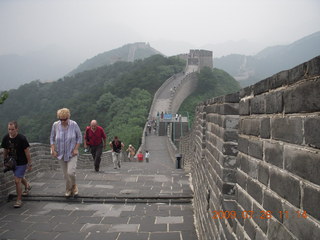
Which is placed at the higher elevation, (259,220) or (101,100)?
(101,100)

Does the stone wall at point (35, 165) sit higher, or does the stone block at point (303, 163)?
the stone block at point (303, 163)

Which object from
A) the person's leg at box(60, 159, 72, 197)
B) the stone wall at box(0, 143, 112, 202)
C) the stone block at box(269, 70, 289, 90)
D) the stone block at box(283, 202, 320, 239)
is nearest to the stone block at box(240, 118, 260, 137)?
the stone block at box(269, 70, 289, 90)

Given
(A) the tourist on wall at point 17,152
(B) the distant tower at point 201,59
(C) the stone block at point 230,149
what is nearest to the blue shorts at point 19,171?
(A) the tourist on wall at point 17,152

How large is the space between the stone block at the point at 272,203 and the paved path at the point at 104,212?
281 centimetres

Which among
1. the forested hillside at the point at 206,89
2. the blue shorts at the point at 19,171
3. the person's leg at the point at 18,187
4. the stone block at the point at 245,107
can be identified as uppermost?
the forested hillside at the point at 206,89

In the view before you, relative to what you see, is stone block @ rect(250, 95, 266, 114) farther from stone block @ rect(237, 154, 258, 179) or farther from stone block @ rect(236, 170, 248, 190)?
stone block @ rect(236, 170, 248, 190)

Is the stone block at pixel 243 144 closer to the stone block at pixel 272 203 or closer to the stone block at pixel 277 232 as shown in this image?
→ the stone block at pixel 272 203

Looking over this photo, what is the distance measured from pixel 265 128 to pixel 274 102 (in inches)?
6.1

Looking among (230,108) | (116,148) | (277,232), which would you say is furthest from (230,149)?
(116,148)

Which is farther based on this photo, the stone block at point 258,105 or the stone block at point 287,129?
the stone block at point 258,105

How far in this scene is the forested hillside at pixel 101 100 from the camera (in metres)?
39.8

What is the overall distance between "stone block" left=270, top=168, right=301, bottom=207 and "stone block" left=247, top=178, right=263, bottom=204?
0.14 m

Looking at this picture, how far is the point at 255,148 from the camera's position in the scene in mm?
1499

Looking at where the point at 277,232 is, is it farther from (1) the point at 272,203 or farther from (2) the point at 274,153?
(2) the point at 274,153
